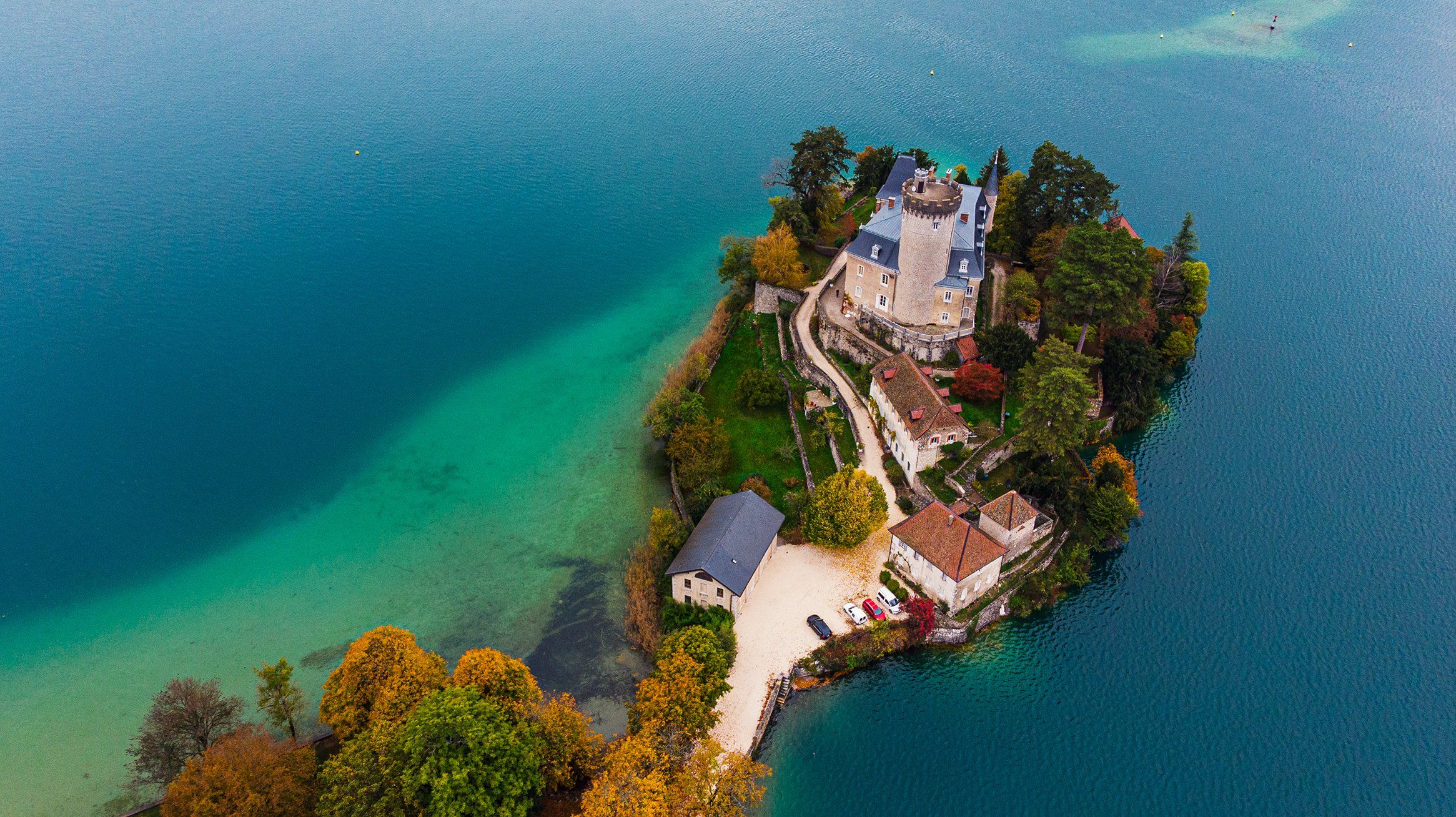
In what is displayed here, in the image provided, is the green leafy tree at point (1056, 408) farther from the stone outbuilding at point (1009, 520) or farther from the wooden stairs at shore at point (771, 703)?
the wooden stairs at shore at point (771, 703)

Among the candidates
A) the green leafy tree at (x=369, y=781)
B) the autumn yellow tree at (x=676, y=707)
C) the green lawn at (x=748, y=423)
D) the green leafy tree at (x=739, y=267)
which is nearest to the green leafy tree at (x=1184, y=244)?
the green lawn at (x=748, y=423)

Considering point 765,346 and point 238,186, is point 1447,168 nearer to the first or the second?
point 765,346

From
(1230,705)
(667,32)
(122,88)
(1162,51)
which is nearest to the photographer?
(1230,705)

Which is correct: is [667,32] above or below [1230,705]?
above

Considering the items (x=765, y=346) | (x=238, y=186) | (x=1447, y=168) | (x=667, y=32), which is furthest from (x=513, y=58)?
(x=1447, y=168)

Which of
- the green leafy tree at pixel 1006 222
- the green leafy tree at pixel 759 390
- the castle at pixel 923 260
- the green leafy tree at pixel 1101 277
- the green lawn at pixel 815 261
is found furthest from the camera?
the green lawn at pixel 815 261

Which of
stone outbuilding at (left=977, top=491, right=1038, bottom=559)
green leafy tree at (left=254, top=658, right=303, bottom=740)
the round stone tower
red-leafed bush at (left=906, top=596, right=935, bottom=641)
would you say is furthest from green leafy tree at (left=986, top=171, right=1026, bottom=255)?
green leafy tree at (left=254, top=658, right=303, bottom=740)
